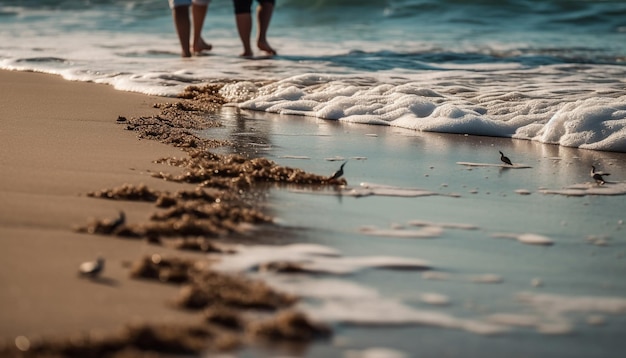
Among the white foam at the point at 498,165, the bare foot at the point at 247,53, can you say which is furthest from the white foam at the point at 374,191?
the bare foot at the point at 247,53

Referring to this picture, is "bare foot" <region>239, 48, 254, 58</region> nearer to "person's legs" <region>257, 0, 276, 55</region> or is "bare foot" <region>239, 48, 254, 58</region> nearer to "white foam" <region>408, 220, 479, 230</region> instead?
"person's legs" <region>257, 0, 276, 55</region>

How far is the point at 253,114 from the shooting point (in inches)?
211

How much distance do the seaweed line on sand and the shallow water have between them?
0.09m

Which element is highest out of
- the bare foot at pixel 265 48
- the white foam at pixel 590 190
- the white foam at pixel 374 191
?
the bare foot at pixel 265 48

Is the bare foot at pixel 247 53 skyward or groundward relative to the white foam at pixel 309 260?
skyward

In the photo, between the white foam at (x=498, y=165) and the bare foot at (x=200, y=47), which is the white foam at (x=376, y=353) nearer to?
the white foam at (x=498, y=165)

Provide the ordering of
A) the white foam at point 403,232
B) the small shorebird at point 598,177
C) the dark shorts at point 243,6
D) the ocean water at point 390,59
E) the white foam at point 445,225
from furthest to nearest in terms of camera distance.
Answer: the dark shorts at point 243,6 → the ocean water at point 390,59 → the small shorebird at point 598,177 → the white foam at point 445,225 → the white foam at point 403,232

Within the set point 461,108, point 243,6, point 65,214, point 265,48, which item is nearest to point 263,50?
point 265,48

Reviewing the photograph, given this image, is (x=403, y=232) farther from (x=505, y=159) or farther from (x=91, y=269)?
(x=505, y=159)

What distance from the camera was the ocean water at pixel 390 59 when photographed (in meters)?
5.09

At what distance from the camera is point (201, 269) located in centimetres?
224

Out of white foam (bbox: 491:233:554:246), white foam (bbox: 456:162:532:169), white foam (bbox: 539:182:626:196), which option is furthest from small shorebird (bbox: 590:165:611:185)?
white foam (bbox: 491:233:554:246)

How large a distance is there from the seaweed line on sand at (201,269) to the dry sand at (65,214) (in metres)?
0.06

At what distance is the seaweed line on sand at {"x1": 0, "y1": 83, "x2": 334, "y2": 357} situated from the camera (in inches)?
70.1
